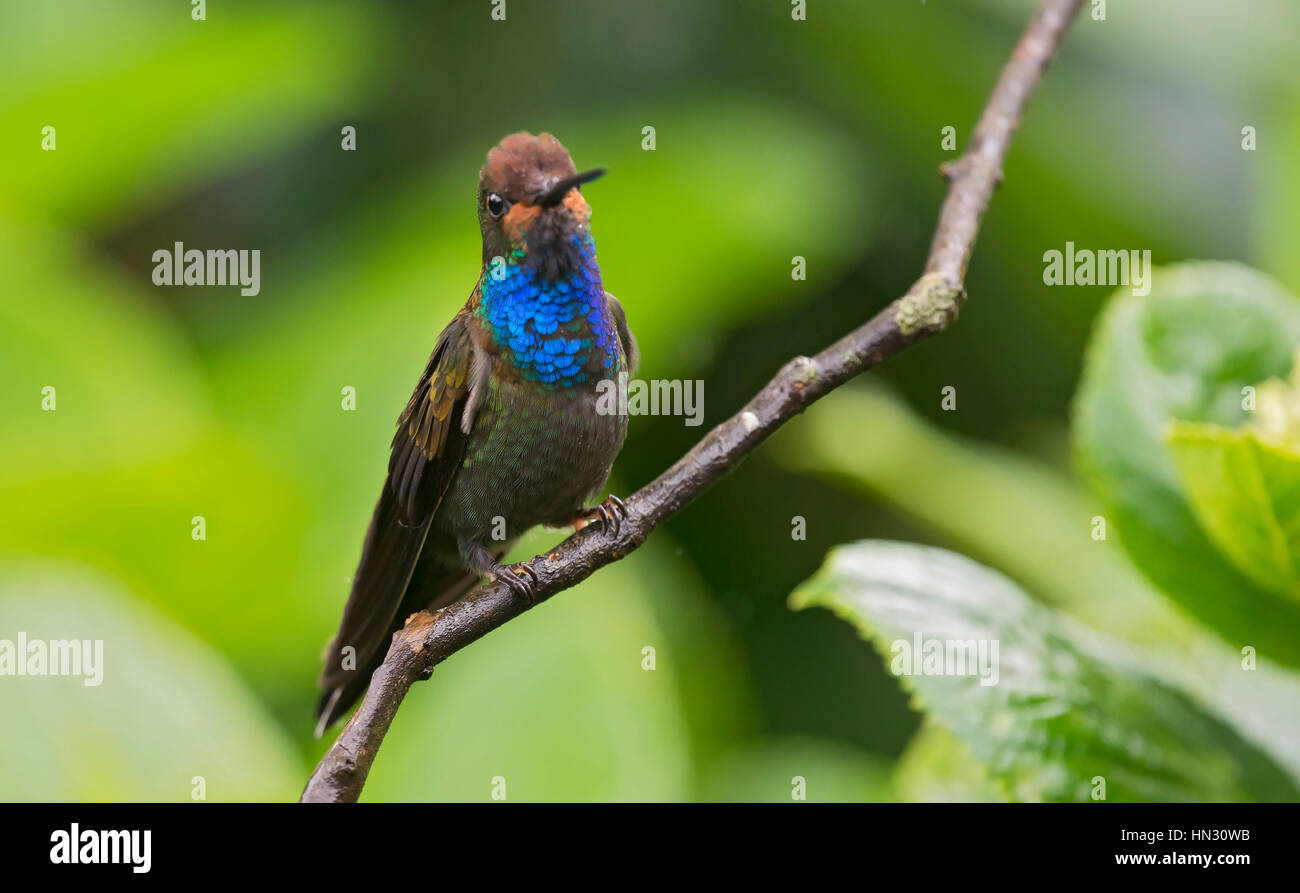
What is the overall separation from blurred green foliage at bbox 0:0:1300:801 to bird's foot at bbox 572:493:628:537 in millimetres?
418

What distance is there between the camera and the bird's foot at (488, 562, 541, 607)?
1.35 metres

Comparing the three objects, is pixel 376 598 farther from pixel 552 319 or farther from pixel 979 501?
pixel 979 501

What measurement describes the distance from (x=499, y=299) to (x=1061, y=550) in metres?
1.81

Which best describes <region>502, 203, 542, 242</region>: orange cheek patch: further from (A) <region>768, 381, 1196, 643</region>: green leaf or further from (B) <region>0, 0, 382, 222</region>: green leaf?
(B) <region>0, 0, 382, 222</region>: green leaf

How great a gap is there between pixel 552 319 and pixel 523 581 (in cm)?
37

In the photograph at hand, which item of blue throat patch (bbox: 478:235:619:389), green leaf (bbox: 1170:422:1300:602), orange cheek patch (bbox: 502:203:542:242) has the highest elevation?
orange cheek patch (bbox: 502:203:542:242)

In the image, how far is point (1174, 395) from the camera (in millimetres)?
1854

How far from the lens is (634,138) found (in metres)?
3.33

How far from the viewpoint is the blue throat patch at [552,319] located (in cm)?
154
